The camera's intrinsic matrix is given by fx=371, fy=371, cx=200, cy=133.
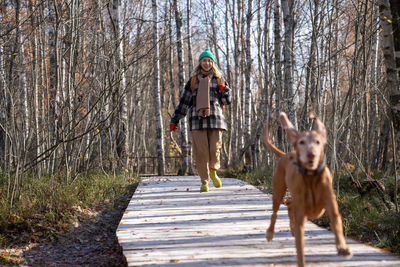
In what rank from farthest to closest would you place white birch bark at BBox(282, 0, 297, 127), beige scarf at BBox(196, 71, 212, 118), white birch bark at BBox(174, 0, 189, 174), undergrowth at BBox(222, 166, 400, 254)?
white birch bark at BBox(174, 0, 189, 174)
white birch bark at BBox(282, 0, 297, 127)
beige scarf at BBox(196, 71, 212, 118)
undergrowth at BBox(222, 166, 400, 254)

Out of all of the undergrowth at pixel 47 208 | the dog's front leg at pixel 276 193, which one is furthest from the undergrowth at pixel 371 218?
the undergrowth at pixel 47 208

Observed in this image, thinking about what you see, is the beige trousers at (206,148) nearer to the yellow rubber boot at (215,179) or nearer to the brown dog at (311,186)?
the yellow rubber boot at (215,179)

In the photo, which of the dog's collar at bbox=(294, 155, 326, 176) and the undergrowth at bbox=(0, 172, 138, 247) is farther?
the undergrowth at bbox=(0, 172, 138, 247)

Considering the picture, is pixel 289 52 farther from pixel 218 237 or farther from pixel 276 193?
pixel 276 193

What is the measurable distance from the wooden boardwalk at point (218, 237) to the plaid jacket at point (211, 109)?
3.93 feet

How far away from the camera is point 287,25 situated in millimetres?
7523

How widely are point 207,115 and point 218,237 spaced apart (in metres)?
2.74

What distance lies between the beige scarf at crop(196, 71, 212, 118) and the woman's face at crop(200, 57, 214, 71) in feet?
0.44

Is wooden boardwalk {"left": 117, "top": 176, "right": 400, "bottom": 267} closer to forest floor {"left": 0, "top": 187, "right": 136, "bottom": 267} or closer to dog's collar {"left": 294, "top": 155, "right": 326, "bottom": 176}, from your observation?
forest floor {"left": 0, "top": 187, "right": 136, "bottom": 267}

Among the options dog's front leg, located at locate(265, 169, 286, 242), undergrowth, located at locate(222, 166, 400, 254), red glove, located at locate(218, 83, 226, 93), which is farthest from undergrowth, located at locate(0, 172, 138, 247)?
undergrowth, located at locate(222, 166, 400, 254)

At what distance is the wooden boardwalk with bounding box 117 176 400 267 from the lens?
2.96 m

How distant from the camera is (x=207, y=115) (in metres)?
6.05

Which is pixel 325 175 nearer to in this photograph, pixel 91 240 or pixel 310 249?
pixel 310 249

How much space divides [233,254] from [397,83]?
8.97 feet
